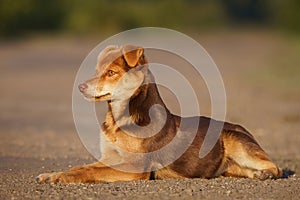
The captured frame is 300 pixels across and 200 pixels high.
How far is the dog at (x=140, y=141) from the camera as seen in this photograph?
9.07m

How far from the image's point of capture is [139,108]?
9.36m

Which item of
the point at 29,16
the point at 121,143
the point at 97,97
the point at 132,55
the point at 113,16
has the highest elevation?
the point at 132,55

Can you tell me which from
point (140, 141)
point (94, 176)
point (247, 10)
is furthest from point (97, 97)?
point (247, 10)

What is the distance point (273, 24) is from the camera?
86000 mm

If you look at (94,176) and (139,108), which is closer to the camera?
(94,176)

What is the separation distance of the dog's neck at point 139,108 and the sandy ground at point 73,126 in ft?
2.53

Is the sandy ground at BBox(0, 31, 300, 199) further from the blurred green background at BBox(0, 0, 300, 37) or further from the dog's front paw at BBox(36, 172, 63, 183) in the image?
the blurred green background at BBox(0, 0, 300, 37)

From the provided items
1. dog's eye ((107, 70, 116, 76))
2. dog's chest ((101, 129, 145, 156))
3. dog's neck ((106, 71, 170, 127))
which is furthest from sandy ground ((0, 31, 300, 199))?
dog's eye ((107, 70, 116, 76))

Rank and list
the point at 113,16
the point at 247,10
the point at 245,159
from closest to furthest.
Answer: the point at 245,159 < the point at 113,16 < the point at 247,10

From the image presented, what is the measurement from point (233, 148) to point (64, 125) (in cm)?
777

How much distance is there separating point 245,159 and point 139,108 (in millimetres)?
1540

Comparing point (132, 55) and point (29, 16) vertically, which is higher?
point (132, 55)

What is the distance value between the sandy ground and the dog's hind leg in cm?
22

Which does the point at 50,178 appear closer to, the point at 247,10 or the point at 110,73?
the point at 110,73
